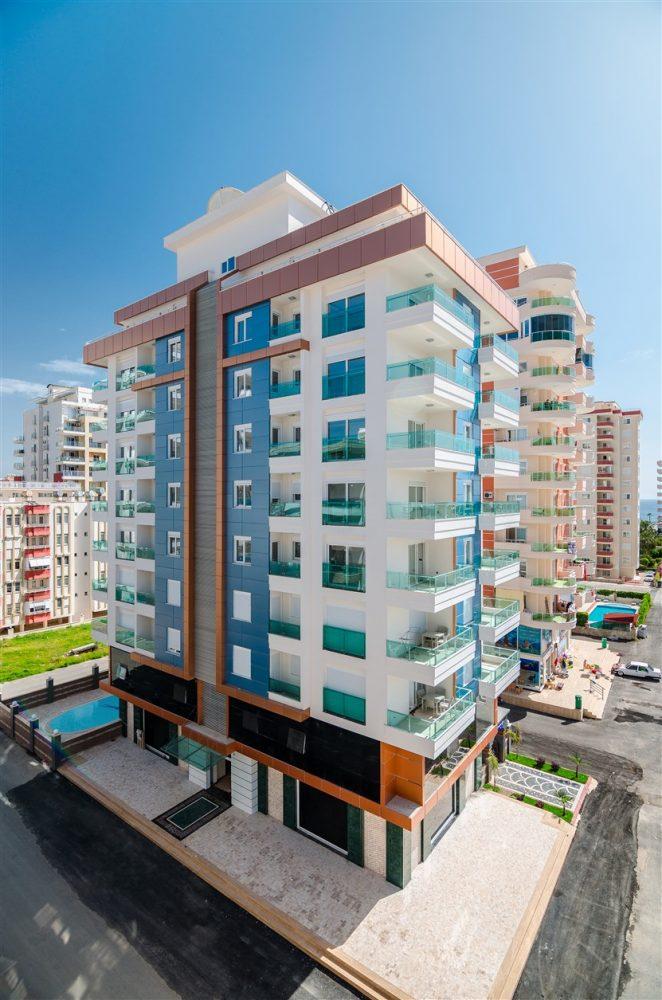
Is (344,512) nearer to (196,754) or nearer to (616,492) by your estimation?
(196,754)

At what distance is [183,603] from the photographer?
65.8ft

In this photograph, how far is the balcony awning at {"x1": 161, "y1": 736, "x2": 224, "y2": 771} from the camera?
18656 mm

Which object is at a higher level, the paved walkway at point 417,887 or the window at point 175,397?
the window at point 175,397

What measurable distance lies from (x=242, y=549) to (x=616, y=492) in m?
64.0

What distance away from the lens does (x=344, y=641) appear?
15523 mm

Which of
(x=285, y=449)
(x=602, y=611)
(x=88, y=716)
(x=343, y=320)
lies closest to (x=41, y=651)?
(x=88, y=716)

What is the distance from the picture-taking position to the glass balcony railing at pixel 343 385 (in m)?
15.3

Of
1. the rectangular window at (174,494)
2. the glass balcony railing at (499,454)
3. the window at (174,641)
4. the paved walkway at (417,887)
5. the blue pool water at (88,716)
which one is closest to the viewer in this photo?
the paved walkway at (417,887)

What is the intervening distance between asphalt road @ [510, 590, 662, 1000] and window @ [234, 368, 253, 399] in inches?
750

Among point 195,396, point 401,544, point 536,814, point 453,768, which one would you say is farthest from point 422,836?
point 195,396

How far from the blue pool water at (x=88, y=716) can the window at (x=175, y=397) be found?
16665mm

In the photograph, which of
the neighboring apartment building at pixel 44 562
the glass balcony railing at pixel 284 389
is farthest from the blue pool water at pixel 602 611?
the neighboring apartment building at pixel 44 562

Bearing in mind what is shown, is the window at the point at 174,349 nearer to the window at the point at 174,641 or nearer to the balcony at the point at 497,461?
the window at the point at 174,641

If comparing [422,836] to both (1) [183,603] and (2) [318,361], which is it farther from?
(2) [318,361]
